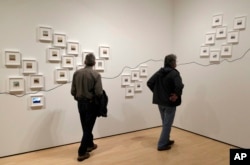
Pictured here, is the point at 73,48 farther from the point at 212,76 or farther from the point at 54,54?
the point at 212,76

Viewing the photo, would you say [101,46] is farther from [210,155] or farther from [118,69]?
[210,155]

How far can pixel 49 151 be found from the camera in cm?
327

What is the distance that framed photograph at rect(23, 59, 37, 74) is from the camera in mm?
3086

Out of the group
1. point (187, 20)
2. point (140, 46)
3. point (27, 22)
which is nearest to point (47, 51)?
point (27, 22)

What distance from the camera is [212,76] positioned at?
12.4 feet

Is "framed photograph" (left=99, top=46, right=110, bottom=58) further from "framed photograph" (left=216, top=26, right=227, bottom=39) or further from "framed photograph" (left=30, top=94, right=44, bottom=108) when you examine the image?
"framed photograph" (left=216, top=26, right=227, bottom=39)

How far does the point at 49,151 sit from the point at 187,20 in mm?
3361

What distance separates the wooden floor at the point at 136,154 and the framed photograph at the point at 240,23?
6.10ft

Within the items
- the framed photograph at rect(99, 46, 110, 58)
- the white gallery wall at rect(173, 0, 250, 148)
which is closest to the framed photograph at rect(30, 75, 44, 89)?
the framed photograph at rect(99, 46, 110, 58)

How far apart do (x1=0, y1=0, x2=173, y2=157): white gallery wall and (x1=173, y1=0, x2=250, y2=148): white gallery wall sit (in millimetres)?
418

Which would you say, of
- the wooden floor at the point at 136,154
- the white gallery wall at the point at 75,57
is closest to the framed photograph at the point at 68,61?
the white gallery wall at the point at 75,57

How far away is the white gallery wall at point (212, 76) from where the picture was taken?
3.33 m

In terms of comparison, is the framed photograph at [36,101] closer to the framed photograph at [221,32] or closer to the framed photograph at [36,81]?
the framed photograph at [36,81]

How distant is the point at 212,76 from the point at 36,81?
2847 millimetres
